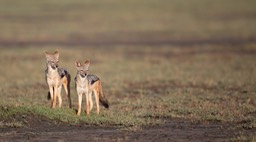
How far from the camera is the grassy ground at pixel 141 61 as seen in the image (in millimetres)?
13148

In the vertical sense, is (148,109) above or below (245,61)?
below

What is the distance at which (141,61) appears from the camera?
26766 millimetres

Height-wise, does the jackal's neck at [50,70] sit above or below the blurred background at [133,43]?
below

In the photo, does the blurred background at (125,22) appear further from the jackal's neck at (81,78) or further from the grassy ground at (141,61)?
the jackal's neck at (81,78)

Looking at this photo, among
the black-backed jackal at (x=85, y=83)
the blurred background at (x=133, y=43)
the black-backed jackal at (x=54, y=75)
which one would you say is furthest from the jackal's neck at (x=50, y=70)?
the blurred background at (x=133, y=43)

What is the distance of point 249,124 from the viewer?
38.2ft

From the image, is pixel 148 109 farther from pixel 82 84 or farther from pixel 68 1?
pixel 68 1

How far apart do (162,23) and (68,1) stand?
81.2ft

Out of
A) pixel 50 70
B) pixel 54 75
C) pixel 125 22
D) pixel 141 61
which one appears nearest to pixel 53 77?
pixel 54 75

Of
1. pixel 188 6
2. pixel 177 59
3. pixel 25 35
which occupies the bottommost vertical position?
pixel 177 59

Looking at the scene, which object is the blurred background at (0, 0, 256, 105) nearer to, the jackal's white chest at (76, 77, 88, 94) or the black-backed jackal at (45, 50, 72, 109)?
the black-backed jackal at (45, 50, 72, 109)

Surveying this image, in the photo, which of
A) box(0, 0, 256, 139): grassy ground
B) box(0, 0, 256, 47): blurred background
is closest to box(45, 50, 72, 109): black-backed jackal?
box(0, 0, 256, 139): grassy ground

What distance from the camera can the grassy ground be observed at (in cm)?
1315

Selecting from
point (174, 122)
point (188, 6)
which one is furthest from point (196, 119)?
point (188, 6)
